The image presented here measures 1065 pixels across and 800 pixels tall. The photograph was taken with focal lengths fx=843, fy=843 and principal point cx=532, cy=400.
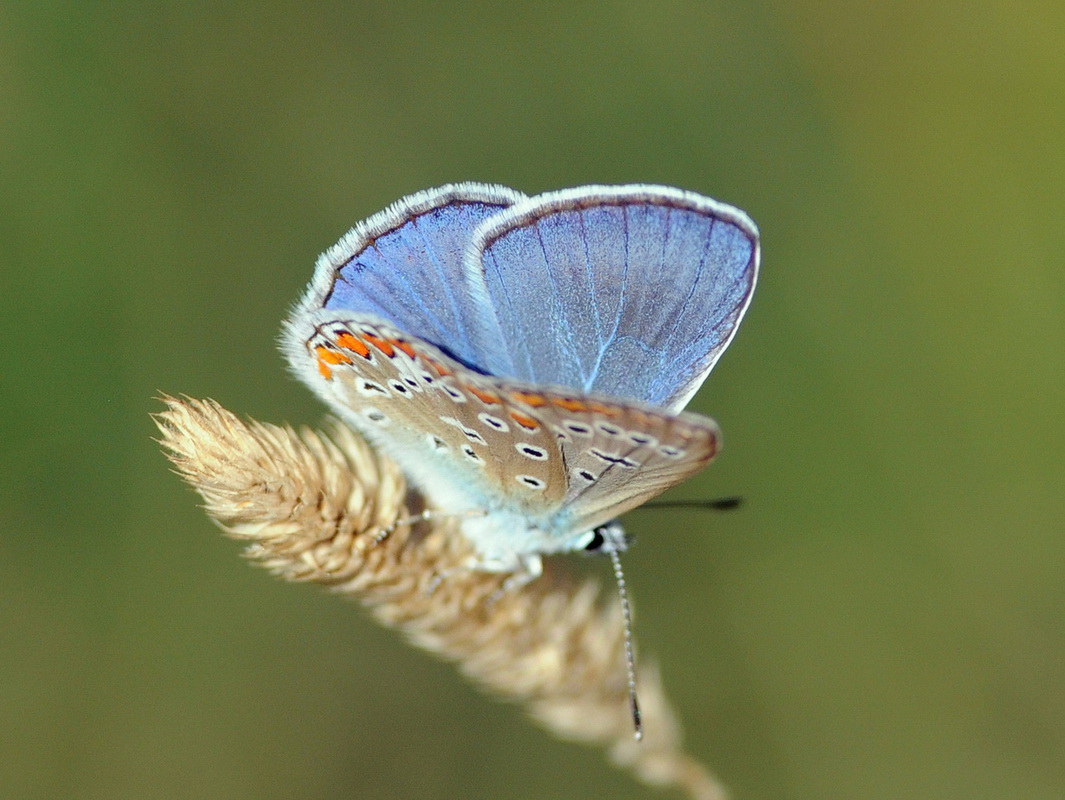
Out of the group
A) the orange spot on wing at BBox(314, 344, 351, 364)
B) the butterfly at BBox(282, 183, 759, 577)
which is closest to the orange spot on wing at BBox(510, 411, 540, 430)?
the butterfly at BBox(282, 183, 759, 577)

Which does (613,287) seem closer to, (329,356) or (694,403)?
(329,356)

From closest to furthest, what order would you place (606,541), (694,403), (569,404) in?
(569,404) < (606,541) < (694,403)

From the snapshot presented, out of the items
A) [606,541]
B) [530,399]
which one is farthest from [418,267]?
[606,541]

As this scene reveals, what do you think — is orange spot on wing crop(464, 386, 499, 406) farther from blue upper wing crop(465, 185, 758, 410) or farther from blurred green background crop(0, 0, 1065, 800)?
blurred green background crop(0, 0, 1065, 800)

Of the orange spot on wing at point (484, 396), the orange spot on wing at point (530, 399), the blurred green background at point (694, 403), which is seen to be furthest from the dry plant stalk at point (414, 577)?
the blurred green background at point (694, 403)

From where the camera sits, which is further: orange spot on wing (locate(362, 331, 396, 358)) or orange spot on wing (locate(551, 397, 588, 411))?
orange spot on wing (locate(362, 331, 396, 358))

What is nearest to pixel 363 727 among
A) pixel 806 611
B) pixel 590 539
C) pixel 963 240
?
pixel 590 539
